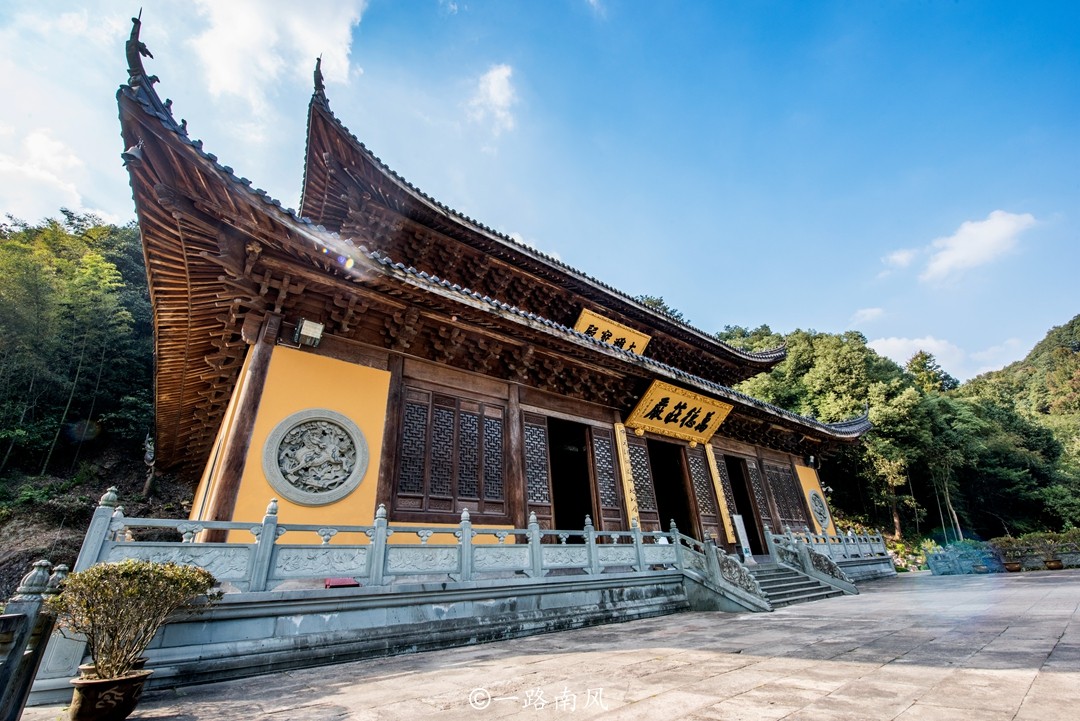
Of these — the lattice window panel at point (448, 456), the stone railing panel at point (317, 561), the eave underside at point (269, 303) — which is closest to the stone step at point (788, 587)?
the eave underside at point (269, 303)

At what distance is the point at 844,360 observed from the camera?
26438 mm

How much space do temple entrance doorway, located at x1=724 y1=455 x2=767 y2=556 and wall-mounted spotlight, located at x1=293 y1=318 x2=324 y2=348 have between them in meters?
10.4

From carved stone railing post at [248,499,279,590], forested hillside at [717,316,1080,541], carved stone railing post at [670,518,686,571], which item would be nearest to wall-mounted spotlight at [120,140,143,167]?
carved stone railing post at [248,499,279,590]

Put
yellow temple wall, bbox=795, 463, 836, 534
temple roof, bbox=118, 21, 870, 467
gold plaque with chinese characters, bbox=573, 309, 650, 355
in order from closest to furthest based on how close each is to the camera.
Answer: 1. temple roof, bbox=118, 21, 870, 467
2. gold plaque with chinese characters, bbox=573, 309, 650, 355
3. yellow temple wall, bbox=795, 463, 836, 534

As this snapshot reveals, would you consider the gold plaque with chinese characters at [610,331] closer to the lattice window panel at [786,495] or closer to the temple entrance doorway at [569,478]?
the temple entrance doorway at [569,478]

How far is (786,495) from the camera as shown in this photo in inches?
531

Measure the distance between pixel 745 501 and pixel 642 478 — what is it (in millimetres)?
5763

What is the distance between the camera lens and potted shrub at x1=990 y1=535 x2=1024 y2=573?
565 inches

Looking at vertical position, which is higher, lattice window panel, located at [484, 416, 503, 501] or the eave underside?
the eave underside

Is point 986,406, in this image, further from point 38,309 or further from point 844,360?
point 38,309

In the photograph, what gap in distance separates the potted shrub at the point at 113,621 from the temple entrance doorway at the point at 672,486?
8930mm

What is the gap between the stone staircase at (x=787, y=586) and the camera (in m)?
8.55

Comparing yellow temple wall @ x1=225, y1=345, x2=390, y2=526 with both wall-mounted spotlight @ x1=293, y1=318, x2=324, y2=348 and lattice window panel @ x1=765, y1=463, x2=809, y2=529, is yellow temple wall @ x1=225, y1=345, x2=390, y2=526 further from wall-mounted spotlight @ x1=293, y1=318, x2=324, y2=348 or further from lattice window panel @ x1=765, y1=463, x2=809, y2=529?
lattice window panel @ x1=765, y1=463, x2=809, y2=529

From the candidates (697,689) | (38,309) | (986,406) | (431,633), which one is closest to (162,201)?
(431,633)
